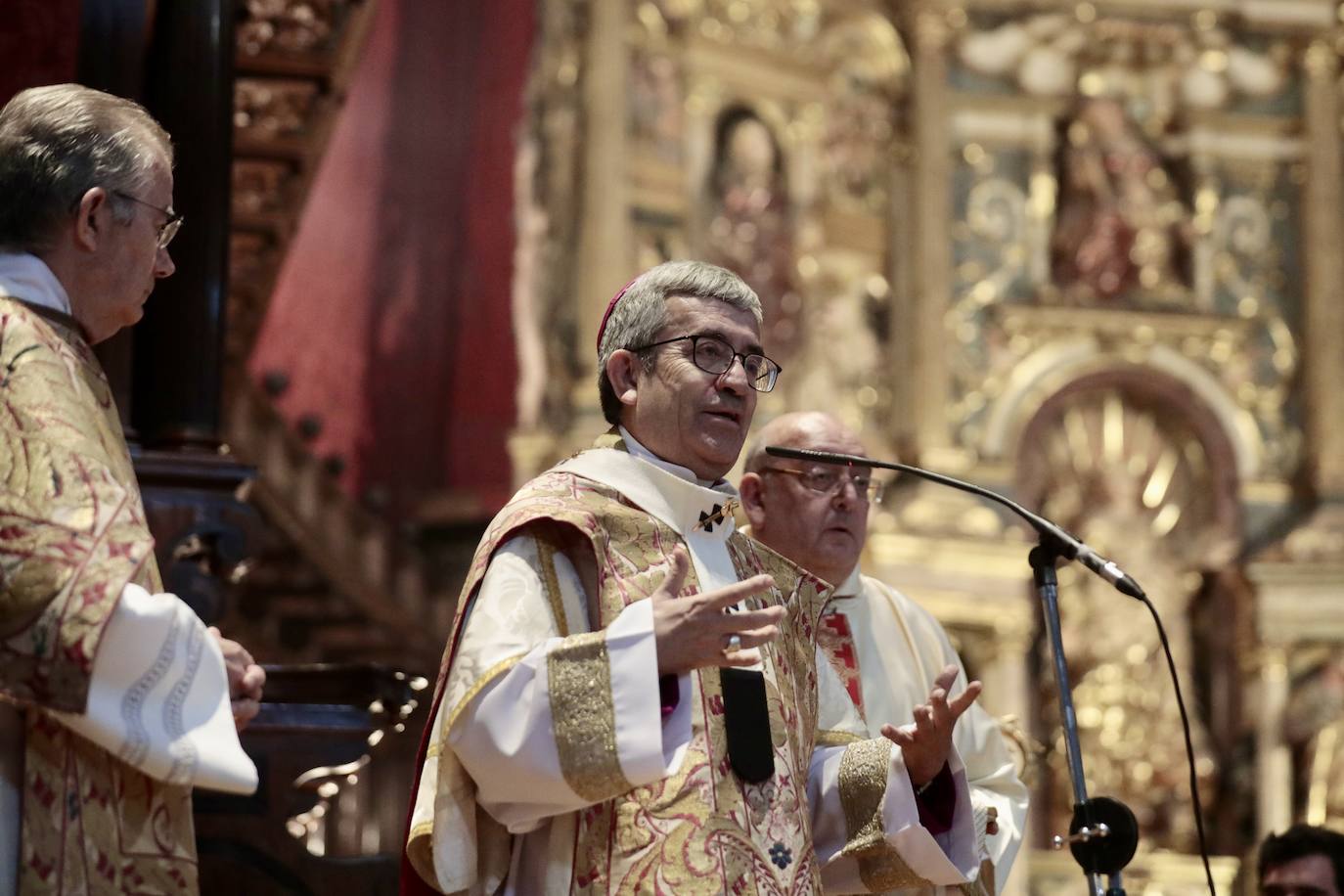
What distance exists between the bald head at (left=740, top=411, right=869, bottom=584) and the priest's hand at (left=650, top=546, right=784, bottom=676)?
5.19 ft

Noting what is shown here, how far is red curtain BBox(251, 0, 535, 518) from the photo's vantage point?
11359 millimetres

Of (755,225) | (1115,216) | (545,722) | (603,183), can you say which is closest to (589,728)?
(545,722)

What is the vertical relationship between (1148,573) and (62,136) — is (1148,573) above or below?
below

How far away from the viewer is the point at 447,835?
9.35 ft

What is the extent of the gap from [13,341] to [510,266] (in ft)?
28.8

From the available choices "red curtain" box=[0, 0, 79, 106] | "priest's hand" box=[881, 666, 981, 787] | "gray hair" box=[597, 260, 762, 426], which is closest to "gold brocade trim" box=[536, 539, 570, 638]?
"gray hair" box=[597, 260, 762, 426]

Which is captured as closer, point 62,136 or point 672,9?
point 62,136

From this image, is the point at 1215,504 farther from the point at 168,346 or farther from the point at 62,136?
the point at 62,136

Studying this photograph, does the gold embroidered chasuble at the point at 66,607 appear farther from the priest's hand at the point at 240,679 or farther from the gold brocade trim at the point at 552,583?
the gold brocade trim at the point at 552,583

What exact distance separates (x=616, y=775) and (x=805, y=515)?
1704mm

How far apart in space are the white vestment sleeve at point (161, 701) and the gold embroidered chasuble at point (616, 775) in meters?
0.47

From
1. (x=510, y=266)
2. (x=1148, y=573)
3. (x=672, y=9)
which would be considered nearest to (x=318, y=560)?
(x=510, y=266)

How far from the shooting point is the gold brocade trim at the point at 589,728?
276cm

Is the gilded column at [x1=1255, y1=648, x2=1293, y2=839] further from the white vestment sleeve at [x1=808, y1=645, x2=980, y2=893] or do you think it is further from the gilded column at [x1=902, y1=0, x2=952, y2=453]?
the white vestment sleeve at [x1=808, y1=645, x2=980, y2=893]
